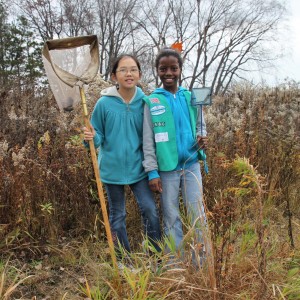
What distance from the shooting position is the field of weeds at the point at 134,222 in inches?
84.7

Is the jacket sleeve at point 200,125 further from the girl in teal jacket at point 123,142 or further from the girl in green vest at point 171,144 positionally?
the girl in teal jacket at point 123,142

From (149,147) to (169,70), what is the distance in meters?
0.55

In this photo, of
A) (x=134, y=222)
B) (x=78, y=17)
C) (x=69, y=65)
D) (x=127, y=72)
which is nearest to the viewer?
(x=69, y=65)

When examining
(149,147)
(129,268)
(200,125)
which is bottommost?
(129,268)

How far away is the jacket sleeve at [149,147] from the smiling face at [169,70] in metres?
0.23

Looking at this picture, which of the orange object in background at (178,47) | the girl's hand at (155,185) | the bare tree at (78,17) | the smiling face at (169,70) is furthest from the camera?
the bare tree at (78,17)

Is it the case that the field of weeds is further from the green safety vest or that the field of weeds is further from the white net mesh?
the white net mesh

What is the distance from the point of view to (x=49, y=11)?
26906 mm

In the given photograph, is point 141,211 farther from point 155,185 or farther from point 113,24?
point 113,24

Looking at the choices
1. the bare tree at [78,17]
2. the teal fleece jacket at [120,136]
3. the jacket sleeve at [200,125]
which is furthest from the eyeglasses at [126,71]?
the bare tree at [78,17]

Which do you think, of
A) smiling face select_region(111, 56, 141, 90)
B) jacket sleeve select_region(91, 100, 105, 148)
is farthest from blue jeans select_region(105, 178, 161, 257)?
smiling face select_region(111, 56, 141, 90)

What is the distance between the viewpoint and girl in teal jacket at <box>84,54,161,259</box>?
2635mm

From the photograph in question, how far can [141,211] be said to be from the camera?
8.76 feet

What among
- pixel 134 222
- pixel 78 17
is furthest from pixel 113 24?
pixel 134 222
